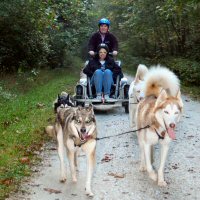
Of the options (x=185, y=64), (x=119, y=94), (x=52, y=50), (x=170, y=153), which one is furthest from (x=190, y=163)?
(x=52, y=50)

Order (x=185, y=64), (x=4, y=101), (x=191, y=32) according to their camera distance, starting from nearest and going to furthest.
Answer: (x=4, y=101), (x=185, y=64), (x=191, y=32)

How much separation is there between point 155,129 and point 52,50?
59.5 feet

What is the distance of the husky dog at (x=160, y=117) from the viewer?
524 centimetres

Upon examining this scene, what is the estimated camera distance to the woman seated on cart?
408 inches

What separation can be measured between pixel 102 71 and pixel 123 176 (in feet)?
16.1

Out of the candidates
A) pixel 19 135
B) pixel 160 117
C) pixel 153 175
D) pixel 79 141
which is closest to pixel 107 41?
pixel 19 135

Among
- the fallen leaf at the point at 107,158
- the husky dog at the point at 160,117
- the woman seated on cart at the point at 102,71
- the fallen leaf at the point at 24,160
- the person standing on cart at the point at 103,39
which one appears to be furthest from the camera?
the person standing on cart at the point at 103,39

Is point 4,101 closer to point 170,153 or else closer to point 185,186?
point 170,153

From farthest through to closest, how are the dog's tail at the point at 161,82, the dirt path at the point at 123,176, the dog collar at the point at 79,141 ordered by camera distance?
the dog's tail at the point at 161,82
the dirt path at the point at 123,176
the dog collar at the point at 79,141

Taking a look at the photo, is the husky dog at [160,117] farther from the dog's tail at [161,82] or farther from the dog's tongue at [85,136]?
the dog's tongue at [85,136]

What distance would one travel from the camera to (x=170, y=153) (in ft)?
23.2

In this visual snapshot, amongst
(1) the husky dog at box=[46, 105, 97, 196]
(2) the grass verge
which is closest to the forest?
(2) the grass verge

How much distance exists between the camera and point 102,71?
410 inches

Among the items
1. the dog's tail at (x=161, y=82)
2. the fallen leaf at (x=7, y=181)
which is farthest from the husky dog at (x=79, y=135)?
the dog's tail at (x=161, y=82)
